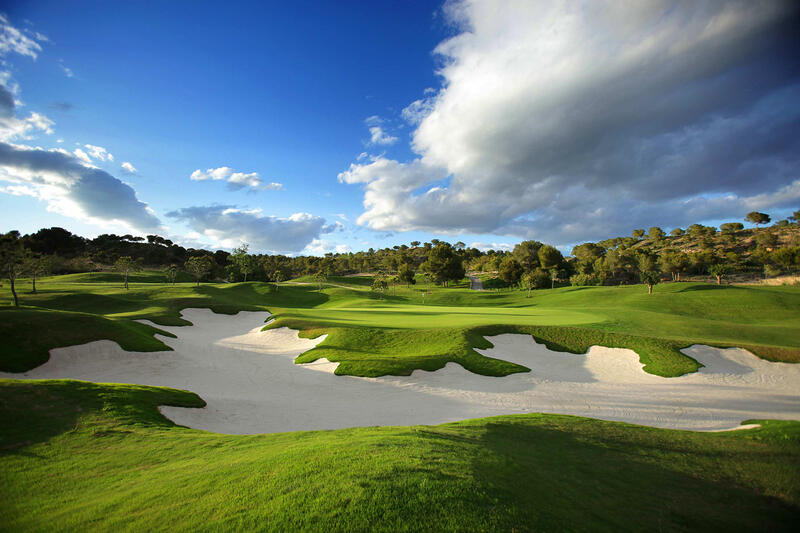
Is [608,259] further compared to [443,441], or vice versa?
[608,259]

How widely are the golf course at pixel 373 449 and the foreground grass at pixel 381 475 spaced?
3 centimetres

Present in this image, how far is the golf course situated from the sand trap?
0.13 meters

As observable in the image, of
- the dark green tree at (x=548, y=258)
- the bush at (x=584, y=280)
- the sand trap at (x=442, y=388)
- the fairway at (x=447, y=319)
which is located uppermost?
the dark green tree at (x=548, y=258)

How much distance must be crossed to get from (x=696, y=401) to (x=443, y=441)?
41.5 feet

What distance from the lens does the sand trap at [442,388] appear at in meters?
10.7

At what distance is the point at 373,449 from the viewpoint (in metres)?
5.55

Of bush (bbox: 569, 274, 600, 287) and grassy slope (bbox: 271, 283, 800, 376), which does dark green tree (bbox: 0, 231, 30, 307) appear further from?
bush (bbox: 569, 274, 600, 287)

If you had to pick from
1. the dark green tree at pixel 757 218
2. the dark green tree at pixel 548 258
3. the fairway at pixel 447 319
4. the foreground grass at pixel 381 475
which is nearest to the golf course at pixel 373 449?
the foreground grass at pixel 381 475

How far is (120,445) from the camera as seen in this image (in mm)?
6539

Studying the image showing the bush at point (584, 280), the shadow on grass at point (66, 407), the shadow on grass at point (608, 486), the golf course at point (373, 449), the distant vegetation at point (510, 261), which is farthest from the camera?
the bush at point (584, 280)

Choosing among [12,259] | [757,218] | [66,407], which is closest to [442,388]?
[66,407]

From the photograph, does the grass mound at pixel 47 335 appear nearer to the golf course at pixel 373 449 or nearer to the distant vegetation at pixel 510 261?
the golf course at pixel 373 449

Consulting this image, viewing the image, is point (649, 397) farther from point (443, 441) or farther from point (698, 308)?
point (698, 308)

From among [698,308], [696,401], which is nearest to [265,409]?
[696,401]
